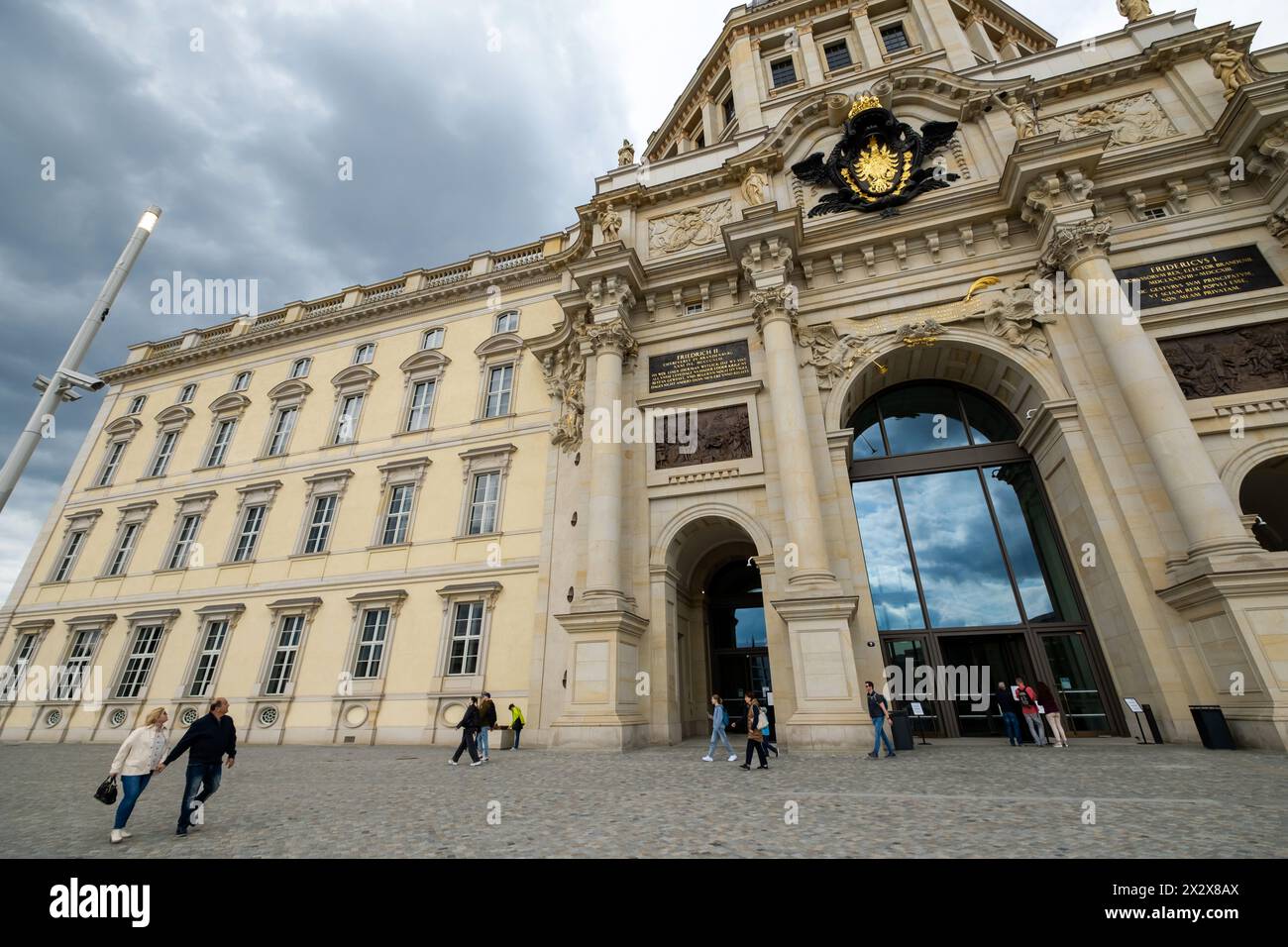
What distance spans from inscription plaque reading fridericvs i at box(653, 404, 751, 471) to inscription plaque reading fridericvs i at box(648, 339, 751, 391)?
1141 mm

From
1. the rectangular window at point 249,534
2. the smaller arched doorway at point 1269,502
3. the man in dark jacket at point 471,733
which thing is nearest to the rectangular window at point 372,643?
the rectangular window at point 249,534

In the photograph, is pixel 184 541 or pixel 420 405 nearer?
pixel 420 405

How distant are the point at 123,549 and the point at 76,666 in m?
5.19

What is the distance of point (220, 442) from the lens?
26.3 metres

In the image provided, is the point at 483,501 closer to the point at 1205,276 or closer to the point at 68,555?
the point at 68,555

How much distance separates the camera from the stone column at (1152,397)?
11.1 m

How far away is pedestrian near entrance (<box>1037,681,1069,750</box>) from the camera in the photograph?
11547mm

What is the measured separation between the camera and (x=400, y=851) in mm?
4590

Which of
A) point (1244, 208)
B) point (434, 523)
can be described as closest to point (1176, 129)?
point (1244, 208)

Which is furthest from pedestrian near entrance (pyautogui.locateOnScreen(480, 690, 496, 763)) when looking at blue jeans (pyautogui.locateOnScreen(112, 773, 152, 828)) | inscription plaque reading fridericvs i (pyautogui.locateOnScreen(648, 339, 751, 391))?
inscription plaque reading fridericvs i (pyautogui.locateOnScreen(648, 339, 751, 391))

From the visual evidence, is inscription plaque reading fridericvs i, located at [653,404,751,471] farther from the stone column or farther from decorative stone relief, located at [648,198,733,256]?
the stone column

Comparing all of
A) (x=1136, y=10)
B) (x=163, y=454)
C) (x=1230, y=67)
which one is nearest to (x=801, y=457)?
(x=1230, y=67)
